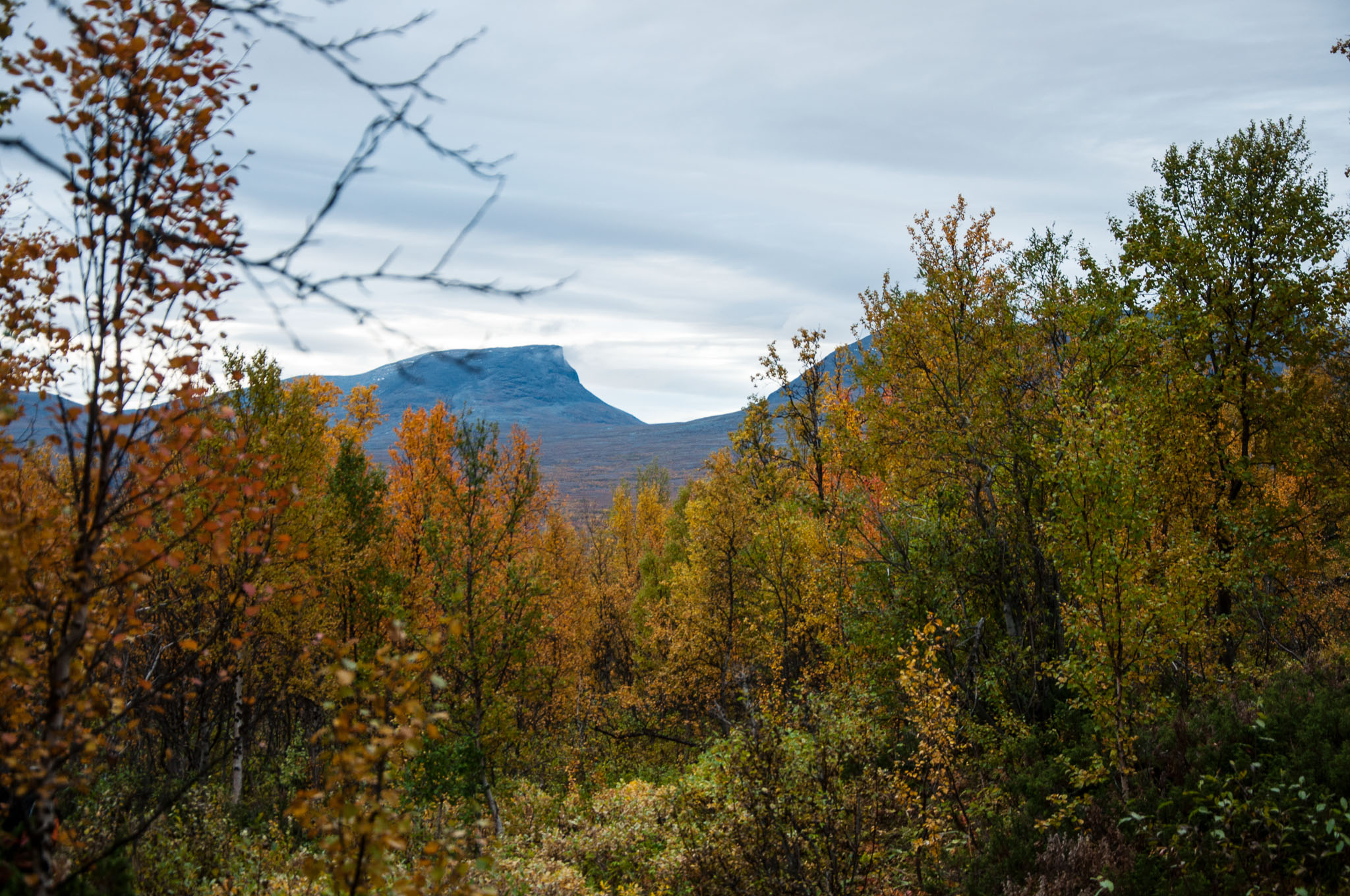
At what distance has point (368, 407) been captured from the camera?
29.1 metres

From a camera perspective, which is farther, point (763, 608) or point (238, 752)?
point (763, 608)

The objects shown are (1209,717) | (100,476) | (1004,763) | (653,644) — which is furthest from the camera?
(653,644)

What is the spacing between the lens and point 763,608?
863 inches

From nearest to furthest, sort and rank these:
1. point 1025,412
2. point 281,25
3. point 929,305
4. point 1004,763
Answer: point 281,25 < point 1004,763 < point 1025,412 < point 929,305

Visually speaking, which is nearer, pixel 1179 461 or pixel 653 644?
pixel 1179 461

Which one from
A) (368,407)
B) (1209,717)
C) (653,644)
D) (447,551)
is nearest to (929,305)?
(1209,717)

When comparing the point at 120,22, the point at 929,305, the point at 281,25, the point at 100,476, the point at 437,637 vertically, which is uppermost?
the point at 929,305

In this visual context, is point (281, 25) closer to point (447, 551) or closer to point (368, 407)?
point (447, 551)

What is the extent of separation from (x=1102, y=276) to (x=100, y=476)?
20.1 meters

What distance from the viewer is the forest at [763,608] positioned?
3.39 metres

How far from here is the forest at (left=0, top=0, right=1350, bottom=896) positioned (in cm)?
339

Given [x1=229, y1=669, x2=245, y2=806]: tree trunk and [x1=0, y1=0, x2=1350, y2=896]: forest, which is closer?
[x1=0, y1=0, x2=1350, y2=896]: forest

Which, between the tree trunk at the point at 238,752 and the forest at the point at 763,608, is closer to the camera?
the forest at the point at 763,608

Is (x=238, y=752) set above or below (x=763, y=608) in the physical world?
below
